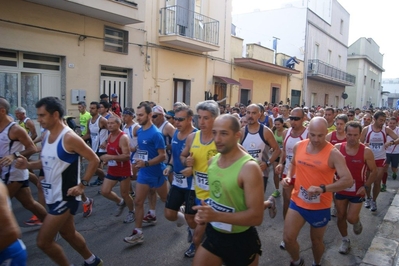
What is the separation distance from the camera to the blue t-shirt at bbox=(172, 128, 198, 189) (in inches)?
173

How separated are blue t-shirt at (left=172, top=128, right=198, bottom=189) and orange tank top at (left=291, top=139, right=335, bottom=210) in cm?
131

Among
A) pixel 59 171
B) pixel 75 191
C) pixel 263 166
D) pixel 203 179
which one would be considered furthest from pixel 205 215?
pixel 263 166

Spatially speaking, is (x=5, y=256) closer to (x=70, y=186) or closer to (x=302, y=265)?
(x=70, y=186)

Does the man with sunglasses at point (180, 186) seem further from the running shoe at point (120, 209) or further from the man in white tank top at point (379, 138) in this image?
the man in white tank top at point (379, 138)

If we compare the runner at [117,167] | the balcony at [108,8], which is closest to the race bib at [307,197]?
the runner at [117,167]

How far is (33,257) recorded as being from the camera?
427cm

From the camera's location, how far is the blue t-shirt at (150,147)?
201 inches

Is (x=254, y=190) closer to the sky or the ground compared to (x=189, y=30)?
closer to the ground

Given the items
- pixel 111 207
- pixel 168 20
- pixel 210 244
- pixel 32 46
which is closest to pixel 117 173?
pixel 111 207

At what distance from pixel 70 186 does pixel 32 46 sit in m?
8.59

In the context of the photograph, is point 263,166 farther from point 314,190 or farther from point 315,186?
point 314,190

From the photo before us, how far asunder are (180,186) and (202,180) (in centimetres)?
68

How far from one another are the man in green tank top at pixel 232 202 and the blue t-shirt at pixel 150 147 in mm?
2334

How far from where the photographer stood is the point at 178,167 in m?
4.54
